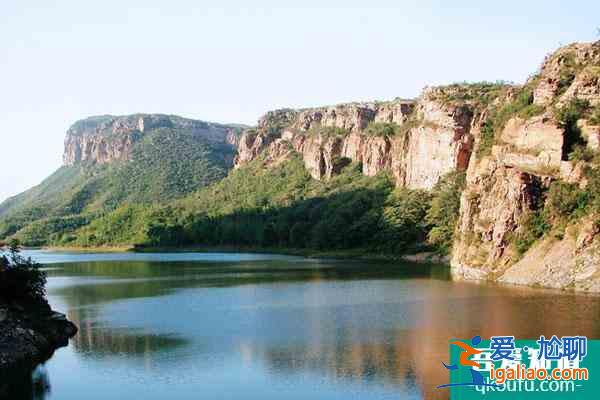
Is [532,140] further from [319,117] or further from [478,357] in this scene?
[319,117]

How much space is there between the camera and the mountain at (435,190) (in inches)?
2660

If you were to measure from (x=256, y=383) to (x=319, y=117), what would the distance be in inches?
6429

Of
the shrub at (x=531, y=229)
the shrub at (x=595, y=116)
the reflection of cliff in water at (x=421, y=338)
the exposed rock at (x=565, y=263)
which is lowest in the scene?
the reflection of cliff in water at (x=421, y=338)

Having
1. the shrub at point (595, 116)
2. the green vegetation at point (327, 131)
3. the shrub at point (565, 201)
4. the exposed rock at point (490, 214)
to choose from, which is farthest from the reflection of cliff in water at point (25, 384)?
the green vegetation at point (327, 131)

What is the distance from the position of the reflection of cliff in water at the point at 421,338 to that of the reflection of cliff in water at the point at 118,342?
4792 millimetres

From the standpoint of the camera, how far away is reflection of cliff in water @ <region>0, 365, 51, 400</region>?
3406cm

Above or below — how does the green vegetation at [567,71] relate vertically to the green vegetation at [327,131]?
below

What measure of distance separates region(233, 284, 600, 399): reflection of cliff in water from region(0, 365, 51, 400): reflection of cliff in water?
9.56 metres

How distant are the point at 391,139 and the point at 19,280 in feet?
366

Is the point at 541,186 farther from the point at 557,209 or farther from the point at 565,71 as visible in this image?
the point at 565,71

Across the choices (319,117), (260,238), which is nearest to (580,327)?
(260,238)

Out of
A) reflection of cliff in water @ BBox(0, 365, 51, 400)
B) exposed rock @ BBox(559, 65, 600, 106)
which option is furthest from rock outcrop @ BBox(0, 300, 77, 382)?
exposed rock @ BBox(559, 65, 600, 106)

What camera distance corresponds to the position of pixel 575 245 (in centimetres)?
6172

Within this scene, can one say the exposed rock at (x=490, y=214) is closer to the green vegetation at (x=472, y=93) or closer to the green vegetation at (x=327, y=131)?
the green vegetation at (x=472, y=93)
